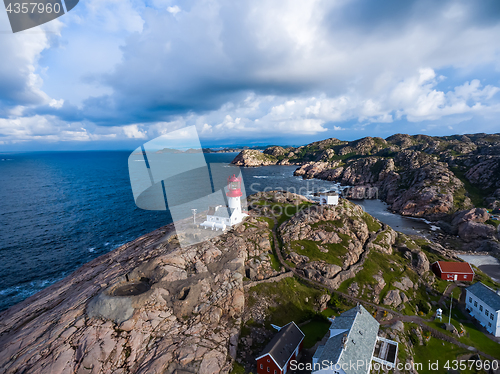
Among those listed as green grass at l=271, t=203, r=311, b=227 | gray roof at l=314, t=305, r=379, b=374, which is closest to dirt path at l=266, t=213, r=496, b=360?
gray roof at l=314, t=305, r=379, b=374

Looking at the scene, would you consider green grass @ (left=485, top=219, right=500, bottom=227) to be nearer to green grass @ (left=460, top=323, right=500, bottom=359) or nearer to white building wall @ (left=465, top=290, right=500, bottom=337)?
white building wall @ (left=465, top=290, right=500, bottom=337)

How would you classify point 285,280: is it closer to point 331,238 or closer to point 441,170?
point 331,238

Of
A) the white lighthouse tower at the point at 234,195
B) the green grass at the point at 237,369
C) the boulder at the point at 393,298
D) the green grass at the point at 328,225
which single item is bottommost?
the boulder at the point at 393,298

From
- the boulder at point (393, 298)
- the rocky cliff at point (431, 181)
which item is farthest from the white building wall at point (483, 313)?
→ the rocky cliff at point (431, 181)

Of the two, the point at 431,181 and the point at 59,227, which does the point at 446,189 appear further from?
the point at 59,227

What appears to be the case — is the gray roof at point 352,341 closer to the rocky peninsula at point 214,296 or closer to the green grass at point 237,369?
the rocky peninsula at point 214,296

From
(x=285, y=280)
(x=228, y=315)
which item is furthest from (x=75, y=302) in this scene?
(x=285, y=280)

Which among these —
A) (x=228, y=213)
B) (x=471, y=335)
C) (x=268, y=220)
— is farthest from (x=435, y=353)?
(x=228, y=213)
